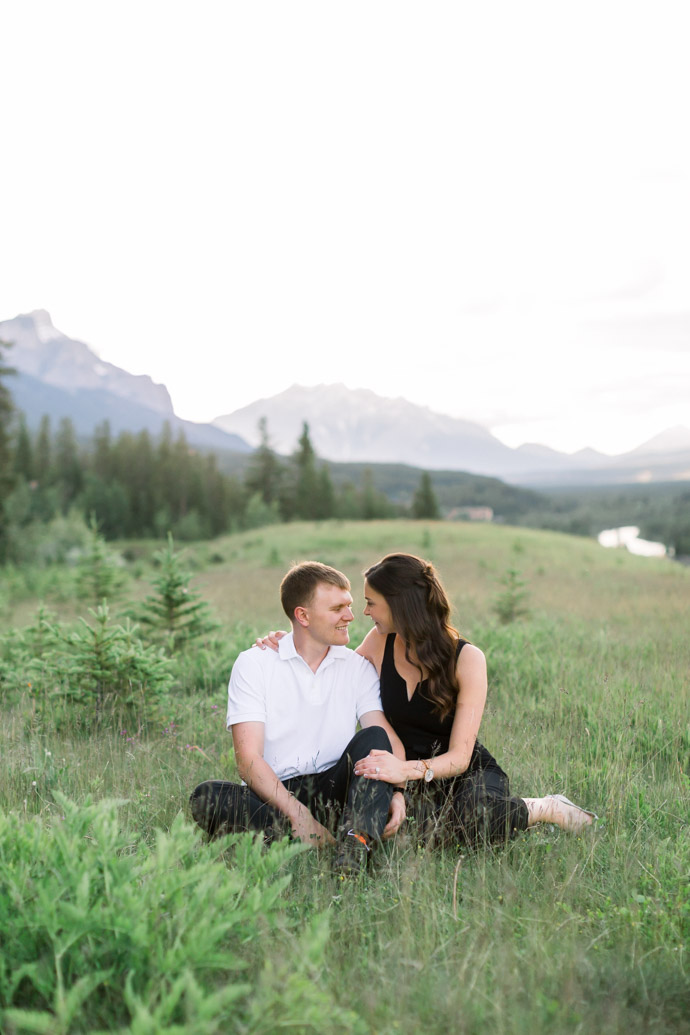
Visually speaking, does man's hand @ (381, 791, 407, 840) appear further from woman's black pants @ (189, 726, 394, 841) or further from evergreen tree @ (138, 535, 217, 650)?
evergreen tree @ (138, 535, 217, 650)

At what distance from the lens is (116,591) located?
13.7 metres

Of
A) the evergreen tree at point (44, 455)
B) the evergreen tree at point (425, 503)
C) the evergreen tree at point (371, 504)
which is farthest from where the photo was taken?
the evergreen tree at point (371, 504)

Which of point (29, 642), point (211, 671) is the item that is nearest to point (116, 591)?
point (29, 642)

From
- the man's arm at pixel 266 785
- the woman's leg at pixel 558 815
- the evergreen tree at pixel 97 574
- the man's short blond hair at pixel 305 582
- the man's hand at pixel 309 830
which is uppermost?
the man's short blond hair at pixel 305 582

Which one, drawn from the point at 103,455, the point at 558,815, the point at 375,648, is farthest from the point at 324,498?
the point at 558,815

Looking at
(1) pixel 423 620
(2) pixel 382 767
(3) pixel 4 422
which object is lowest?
(2) pixel 382 767

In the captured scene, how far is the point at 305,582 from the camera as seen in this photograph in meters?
3.65

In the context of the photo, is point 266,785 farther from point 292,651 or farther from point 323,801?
point 292,651

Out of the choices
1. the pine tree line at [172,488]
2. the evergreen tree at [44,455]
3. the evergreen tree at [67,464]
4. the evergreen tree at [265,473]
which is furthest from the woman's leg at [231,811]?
the evergreen tree at [67,464]

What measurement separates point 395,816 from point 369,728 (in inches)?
17.9

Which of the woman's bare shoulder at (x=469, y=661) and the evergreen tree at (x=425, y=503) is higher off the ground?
the evergreen tree at (x=425, y=503)

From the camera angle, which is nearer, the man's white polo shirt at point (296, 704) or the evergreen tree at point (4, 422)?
the man's white polo shirt at point (296, 704)

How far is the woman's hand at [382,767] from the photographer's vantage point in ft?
10.8

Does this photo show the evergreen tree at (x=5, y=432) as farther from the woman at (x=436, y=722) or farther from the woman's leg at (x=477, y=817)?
the woman's leg at (x=477, y=817)
